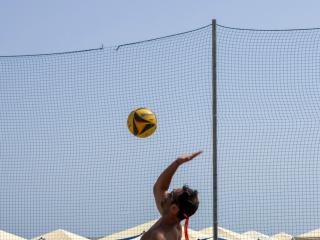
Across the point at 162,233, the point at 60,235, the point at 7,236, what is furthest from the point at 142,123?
the point at 60,235

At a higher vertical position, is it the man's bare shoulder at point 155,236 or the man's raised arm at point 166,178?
the man's raised arm at point 166,178

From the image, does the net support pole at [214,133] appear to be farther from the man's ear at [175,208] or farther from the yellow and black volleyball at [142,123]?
the man's ear at [175,208]

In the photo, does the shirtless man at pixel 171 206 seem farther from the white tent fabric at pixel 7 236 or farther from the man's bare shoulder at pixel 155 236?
the white tent fabric at pixel 7 236

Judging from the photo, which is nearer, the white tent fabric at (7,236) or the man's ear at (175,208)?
the man's ear at (175,208)

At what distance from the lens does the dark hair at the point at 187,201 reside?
14.4ft

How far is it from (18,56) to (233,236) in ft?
18.7

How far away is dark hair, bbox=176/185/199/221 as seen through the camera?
14.4ft

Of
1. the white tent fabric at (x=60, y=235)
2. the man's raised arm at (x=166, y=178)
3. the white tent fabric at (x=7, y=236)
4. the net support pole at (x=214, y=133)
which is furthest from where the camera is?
the white tent fabric at (x=60, y=235)

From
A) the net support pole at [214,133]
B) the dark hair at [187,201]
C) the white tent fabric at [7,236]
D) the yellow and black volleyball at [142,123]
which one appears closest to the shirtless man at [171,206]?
the dark hair at [187,201]

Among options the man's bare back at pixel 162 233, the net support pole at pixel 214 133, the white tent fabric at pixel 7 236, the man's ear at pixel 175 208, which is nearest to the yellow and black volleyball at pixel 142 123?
the net support pole at pixel 214 133

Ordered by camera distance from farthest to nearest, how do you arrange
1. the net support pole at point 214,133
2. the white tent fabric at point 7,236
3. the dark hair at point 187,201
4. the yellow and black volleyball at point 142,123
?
the white tent fabric at point 7,236 → the net support pole at point 214,133 → the yellow and black volleyball at point 142,123 → the dark hair at point 187,201

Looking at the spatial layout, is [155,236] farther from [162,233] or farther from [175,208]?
[175,208]

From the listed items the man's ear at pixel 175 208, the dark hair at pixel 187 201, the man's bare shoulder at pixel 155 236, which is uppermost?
the dark hair at pixel 187 201

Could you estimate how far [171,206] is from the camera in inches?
175
